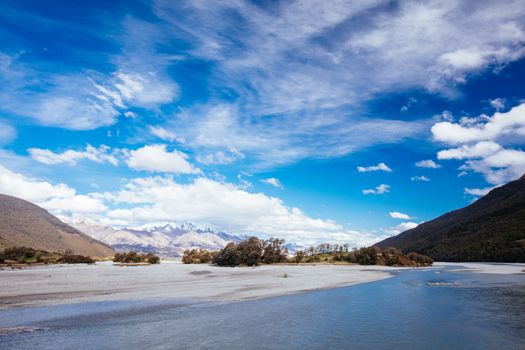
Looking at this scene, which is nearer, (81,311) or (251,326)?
(251,326)

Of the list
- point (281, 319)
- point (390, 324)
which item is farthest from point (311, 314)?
point (390, 324)

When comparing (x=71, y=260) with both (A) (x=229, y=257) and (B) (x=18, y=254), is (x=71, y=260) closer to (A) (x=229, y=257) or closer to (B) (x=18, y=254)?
(B) (x=18, y=254)

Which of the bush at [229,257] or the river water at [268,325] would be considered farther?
the bush at [229,257]

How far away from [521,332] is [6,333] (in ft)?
122

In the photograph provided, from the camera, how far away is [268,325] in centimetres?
2973

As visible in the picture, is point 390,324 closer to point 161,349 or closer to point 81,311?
point 161,349

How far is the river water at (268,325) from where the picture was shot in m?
23.7

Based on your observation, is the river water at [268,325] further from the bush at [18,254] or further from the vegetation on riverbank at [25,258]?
the bush at [18,254]

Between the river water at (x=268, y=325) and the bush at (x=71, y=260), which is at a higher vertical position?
the bush at (x=71, y=260)

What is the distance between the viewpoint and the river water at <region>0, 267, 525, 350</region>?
23.7 meters

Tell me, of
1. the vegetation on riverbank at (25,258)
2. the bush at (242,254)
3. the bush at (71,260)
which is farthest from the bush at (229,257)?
the vegetation on riverbank at (25,258)

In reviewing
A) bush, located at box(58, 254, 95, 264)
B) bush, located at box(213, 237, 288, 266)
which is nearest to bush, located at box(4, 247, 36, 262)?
bush, located at box(58, 254, 95, 264)

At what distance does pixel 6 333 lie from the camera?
81.6ft

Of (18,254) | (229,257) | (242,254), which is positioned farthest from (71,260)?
(242,254)
